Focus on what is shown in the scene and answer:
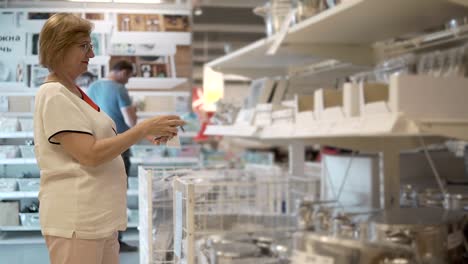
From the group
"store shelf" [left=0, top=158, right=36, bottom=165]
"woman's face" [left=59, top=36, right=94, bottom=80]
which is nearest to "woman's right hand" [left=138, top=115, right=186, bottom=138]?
"woman's face" [left=59, top=36, right=94, bottom=80]

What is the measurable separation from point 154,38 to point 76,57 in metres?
1.07

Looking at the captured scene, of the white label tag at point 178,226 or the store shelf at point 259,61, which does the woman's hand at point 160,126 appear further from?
the store shelf at point 259,61

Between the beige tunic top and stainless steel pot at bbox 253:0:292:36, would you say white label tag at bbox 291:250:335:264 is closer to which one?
the beige tunic top

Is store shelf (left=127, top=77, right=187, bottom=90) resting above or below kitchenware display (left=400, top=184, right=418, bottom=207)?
above

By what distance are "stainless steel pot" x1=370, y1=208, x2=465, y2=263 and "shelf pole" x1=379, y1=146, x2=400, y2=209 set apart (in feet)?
2.54

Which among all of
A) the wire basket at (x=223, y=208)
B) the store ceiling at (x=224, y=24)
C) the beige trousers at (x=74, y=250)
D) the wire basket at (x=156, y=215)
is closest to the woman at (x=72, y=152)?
the beige trousers at (x=74, y=250)

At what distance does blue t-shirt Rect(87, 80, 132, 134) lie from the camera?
218 centimetres

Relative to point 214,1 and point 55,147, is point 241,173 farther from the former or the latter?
point 214,1

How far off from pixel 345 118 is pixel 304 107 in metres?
0.45

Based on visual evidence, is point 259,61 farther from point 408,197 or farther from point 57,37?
point 57,37

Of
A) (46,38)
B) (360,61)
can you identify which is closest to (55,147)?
(46,38)

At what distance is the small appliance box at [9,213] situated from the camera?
1973mm

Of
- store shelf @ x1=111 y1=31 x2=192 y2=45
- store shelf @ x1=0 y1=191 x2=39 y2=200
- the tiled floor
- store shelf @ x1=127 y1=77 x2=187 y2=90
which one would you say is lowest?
the tiled floor

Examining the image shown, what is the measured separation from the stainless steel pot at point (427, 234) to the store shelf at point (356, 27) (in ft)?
2.14
